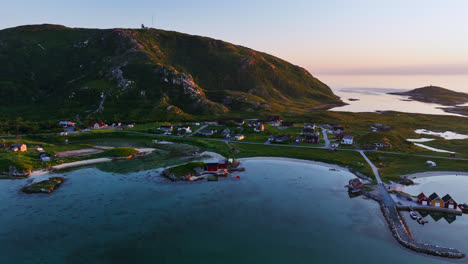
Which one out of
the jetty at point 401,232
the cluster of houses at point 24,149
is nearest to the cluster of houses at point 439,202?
the jetty at point 401,232

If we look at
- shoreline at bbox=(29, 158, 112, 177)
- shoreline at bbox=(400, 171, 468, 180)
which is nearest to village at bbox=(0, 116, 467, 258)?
shoreline at bbox=(29, 158, 112, 177)

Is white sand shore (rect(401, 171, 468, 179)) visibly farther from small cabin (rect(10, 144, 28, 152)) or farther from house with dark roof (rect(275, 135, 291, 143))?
small cabin (rect(10, 144, 28, 152))

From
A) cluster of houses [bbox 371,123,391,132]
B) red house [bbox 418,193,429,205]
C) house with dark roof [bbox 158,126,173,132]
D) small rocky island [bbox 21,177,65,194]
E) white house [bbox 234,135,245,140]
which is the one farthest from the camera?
cluster of houses [bbox 371,123,391,132]

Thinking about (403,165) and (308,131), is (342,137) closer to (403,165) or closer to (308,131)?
(308,131)

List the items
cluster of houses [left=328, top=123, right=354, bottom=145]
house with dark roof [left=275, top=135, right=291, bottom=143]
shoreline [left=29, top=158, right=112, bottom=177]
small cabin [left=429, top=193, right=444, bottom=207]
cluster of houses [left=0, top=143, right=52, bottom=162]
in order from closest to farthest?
1. small cabin [left=429, top=193, right=444, bottom=207]
2. shoreline [left=29, top=158, right=112, bottom=177]
3. cluster of houses [left=0, top=143, right=52, bottom=162]
4. cluster of houses [left=328, top=123, right=354, bottom=145]
5. house with dark roof [left=275, top=135, right=291, bottom=143]

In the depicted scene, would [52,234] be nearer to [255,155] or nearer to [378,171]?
[255,155]

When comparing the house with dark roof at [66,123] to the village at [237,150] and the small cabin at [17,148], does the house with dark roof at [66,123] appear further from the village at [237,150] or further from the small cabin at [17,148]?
the small cabin at [17,148]

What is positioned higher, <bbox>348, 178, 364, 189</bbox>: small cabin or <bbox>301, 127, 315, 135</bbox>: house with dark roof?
<bbox>301, 127, 315, 135</bbox>: house with dark roof
